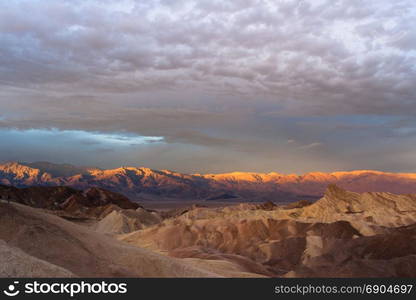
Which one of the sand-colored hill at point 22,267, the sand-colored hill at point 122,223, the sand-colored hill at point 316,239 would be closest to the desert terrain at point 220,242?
the sand-colored hill at point 22,267

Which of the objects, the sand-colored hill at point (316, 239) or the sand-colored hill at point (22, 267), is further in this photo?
the sand-colored hill at point (316, 239)

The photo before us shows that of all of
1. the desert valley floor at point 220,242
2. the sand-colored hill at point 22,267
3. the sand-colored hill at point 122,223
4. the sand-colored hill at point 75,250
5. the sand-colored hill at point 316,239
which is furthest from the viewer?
the sand-colored hill at point 122,223

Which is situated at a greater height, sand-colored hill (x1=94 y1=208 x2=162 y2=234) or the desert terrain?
the desert terrain

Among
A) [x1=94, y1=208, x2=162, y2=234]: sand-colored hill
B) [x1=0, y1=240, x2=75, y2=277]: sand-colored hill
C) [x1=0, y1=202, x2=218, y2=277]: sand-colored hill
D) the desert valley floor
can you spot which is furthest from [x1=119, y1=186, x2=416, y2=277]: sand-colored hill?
[x1=0, y1=240, x2=75, y2=277]: sand-colored hill

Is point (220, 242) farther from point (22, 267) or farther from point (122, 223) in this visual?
point (22, 267)

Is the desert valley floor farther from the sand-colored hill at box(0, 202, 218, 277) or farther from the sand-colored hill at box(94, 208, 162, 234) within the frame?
the sand-colored hill at box(94, 208, 162, 234)

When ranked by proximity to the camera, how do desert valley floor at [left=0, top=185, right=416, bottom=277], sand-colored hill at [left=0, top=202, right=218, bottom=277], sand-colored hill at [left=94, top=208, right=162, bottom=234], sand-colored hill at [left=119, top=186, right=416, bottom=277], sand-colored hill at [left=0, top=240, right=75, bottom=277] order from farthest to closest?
sand-colored hill at [left=94, top=208, right=162, bottom=234], sand-colored hill at [left=119, top=186, right=416, bottom=277], desert valley floor at [left=0, top=185, right=416, bottom=277], sand-colored hill at [left=0, top=202, right=218, bottom=277], sand-colored hill at [left=0, top=240, right=75, bottom=277]

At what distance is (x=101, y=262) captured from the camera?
2608cm

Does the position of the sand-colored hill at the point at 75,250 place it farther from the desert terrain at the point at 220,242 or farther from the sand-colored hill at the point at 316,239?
the sand-colored hill at the point at 316,239

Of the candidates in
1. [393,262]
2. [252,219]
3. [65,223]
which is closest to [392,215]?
[252,219]

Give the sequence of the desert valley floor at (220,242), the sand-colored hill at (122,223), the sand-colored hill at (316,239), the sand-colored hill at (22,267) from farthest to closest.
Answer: the sand-colored hill at (122,223) → the sand-colored hill at (316,239) → the desert valley floor at (220,242) → the sand-colored hill at (22,267)

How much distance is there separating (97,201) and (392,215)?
119 metres

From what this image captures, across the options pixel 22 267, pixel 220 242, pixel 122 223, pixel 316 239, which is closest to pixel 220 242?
pixel 220 242

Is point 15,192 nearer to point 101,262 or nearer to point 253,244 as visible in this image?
point 253,244
